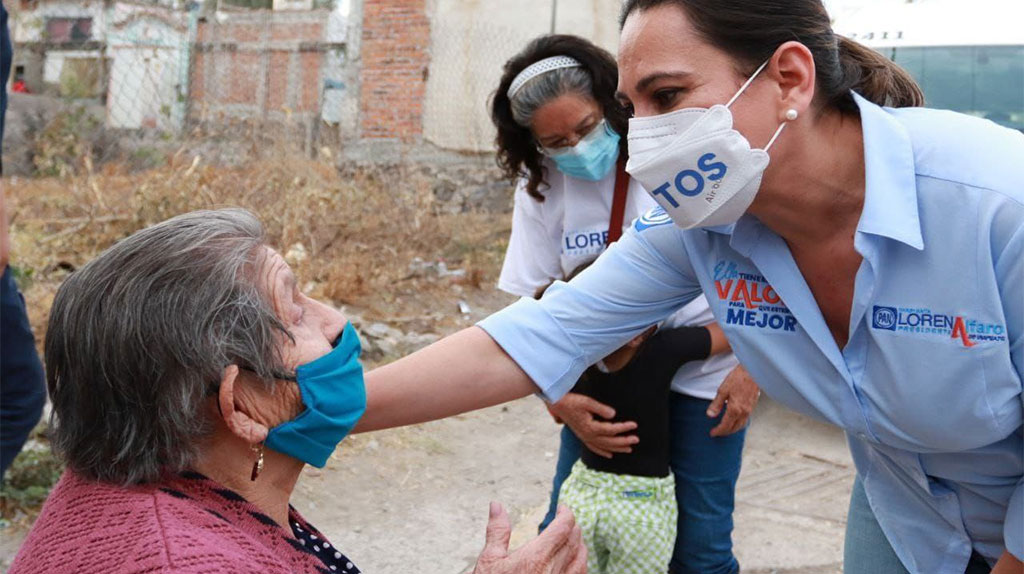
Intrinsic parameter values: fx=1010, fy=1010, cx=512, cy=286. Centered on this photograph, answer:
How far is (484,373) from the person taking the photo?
7.03 ft

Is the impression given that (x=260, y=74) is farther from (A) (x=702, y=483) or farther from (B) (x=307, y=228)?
(A) (x=702, y=483)

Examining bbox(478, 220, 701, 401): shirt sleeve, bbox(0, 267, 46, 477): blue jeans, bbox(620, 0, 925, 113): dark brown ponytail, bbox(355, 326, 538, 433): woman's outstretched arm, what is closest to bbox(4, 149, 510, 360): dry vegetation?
bbox(0, 267, 46, 477): blue jeans

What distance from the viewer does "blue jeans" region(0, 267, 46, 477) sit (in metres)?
2.79

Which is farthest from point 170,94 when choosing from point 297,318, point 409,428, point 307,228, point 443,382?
Answer: point 297,318

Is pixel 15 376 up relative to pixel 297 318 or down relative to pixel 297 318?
down

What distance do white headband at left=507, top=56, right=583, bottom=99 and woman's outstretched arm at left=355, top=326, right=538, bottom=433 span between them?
109 cm

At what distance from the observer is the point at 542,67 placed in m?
3.00

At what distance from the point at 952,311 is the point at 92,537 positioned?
138 cm

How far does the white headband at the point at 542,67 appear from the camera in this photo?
2.98 metres

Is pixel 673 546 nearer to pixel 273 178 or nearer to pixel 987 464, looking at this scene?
pixel 987 464

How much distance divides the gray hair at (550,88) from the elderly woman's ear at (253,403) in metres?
1.50

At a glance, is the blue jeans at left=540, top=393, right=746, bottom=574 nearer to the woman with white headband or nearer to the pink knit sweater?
the woman with white headband

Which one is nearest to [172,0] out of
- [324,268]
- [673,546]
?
[324,268]

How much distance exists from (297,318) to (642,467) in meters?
1.37
